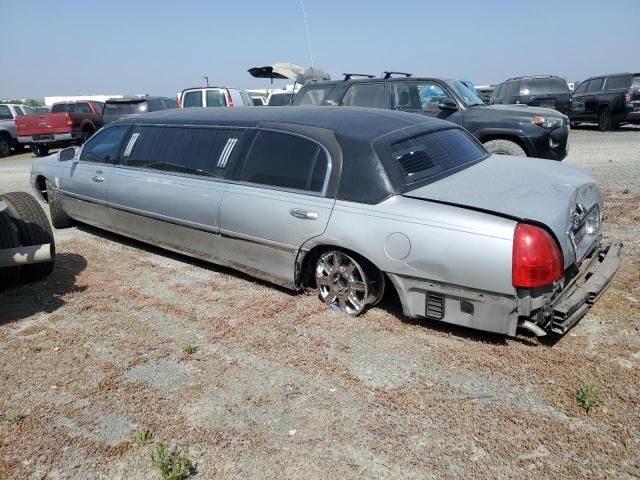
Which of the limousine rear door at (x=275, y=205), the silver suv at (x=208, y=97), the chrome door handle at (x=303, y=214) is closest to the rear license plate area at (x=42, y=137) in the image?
the silver suv at (x=208, y=97)

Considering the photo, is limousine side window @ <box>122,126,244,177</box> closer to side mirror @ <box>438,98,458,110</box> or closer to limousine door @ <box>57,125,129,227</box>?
limousine door @ <box>57,125,129,227</box>

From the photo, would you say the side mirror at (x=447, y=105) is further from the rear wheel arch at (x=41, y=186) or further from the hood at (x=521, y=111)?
Result: the rear wheel arch at (x=41, y=186)

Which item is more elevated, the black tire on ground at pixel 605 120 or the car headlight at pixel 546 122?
the car headlight at pixel 546 122

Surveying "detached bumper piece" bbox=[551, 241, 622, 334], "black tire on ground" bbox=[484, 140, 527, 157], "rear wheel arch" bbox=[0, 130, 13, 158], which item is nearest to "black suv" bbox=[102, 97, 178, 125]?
"rear wheel arch" bbox=[0, 130, 13, 158]

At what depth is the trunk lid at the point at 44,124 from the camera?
15.1 meters

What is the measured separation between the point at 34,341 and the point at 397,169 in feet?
9.08

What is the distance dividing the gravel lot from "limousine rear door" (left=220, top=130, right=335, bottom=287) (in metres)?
0.36

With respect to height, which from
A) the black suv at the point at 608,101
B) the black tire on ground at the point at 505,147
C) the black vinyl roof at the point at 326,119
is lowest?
the black suv at the point at 608,101

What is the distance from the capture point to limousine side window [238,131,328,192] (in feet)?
12.2

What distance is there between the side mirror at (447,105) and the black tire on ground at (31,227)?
5840 millimetres

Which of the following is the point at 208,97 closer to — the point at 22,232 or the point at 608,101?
the point at 22,232

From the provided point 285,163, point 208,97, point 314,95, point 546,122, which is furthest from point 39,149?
point 285,163

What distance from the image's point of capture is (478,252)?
293 centimetres

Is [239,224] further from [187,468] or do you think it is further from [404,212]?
[187,468]
